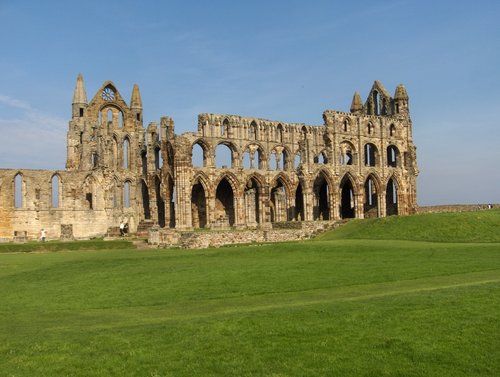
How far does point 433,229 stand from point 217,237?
13761 millimetres

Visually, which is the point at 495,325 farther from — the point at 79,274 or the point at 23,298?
the point at 79,274

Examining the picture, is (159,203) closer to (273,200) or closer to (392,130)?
(273,200)

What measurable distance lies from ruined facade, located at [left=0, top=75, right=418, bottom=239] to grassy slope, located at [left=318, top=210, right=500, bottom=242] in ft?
37.3

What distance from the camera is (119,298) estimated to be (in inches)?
636

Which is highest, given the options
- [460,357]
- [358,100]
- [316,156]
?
[358,100]

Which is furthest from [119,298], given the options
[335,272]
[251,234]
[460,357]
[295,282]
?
[251,234]

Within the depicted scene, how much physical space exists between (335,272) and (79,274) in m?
9.39

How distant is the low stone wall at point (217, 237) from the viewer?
1474 inches

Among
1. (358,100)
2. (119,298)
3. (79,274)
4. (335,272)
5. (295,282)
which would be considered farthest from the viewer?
(358,100)

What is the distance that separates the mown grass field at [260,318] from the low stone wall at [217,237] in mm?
14110

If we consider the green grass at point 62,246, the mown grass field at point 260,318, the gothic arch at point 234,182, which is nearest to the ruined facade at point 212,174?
the gothic arch at point 234,182

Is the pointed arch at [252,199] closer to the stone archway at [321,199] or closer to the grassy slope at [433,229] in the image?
the stone archway at [321,199]

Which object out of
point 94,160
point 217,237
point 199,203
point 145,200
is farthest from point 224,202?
point 217,237

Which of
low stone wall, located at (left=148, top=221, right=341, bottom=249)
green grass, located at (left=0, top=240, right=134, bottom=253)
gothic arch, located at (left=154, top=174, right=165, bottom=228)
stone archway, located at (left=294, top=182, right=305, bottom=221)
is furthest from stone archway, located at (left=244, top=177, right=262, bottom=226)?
green grass, located at (left=0, top=240, right=134, bottom=253)
